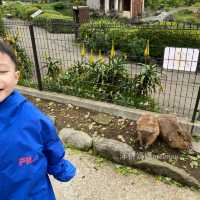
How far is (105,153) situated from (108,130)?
1.86ft

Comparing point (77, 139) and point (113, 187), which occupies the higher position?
point (77, 139)

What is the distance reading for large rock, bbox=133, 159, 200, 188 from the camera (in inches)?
113

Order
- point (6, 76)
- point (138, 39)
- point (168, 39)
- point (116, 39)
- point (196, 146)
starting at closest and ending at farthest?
point (6, 76), point (196, 146), point (168, 39), point (138, 39), point (116, 39)

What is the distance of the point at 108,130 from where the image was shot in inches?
150

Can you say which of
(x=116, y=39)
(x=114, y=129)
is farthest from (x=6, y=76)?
(x=116, y=39)

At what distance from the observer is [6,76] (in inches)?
54.7

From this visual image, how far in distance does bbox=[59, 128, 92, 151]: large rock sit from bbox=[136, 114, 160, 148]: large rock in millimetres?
616

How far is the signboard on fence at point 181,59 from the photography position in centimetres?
365

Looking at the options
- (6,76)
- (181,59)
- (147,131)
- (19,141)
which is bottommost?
(147,131)

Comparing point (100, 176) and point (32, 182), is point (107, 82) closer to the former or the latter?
point (100, 176)

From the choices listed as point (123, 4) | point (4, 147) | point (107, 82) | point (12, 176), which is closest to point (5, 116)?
point (4, 147)

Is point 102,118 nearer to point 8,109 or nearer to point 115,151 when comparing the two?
point 115,151

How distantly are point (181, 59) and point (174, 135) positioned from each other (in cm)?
105

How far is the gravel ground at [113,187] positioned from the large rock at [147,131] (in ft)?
1.39
